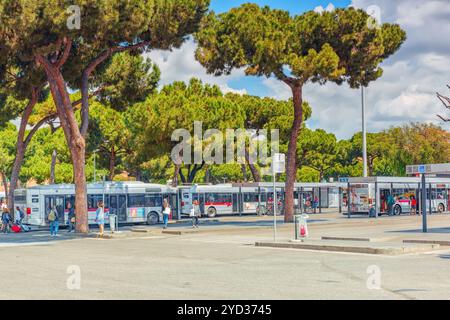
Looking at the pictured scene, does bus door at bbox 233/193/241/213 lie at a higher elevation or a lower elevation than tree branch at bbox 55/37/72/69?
lower

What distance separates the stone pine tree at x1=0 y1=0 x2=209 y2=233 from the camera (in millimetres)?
27609

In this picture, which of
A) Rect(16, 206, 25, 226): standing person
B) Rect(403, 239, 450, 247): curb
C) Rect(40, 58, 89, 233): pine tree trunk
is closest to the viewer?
Rect(403, 239, 450, 247): curb

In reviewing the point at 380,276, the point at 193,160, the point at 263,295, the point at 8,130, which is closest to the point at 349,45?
the point at 193,160

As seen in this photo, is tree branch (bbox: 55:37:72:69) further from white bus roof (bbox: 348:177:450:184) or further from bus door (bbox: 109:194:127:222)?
white bus roof (bbox: 348:177:450:184)

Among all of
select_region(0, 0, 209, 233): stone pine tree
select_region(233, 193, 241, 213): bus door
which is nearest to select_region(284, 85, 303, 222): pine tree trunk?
select_region(0, 0, 209, 233): stone pine tree

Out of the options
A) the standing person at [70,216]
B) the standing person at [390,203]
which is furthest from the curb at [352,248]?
the standing person at [390,203]

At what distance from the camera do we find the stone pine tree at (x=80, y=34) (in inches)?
1087

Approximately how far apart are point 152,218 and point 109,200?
3.42m

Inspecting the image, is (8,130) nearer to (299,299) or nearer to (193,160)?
(193,160)

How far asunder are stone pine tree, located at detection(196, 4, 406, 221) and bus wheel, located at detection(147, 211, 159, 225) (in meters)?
11.5

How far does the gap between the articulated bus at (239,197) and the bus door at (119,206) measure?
6.50 meters

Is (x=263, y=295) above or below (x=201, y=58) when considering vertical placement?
below
